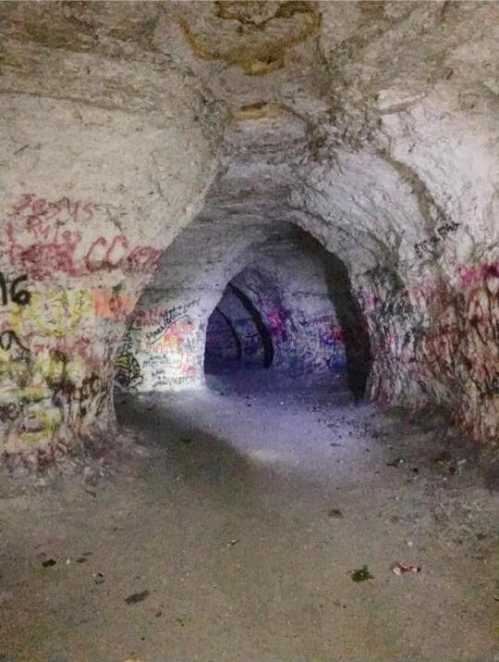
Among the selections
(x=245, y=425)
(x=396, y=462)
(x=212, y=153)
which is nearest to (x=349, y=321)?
(x=245, y=425)

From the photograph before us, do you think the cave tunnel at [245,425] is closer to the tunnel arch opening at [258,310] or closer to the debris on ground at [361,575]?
the debris on ground at [361,575]

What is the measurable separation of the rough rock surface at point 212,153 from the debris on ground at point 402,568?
2.31 m

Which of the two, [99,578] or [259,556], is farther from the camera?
[259,556]

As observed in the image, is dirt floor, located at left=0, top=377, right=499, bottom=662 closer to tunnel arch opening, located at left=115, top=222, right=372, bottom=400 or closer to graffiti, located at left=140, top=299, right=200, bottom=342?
tunnel arch opening, located at left=115, top=222, right=372, bottom=400

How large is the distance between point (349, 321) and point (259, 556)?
30.8 ft

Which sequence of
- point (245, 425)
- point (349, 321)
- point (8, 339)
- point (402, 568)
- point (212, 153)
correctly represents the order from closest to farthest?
point (402, 568)
point (8, 339)
point (212, 153)
point (245, 425)
point (349, 321)

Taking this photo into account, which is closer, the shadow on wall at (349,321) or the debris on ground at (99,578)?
the debris on ground at (99,578)

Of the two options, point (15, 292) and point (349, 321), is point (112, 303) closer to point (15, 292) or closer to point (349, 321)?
point (15, 292)

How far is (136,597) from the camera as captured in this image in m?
3.70

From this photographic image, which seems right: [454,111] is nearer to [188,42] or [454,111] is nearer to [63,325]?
[188,42]

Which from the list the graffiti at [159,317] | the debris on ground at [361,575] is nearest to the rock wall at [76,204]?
the debris on ground at [361,575]

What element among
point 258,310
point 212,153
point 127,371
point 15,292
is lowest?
point 127,371

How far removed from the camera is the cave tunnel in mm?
3592

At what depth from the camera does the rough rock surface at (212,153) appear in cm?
410
